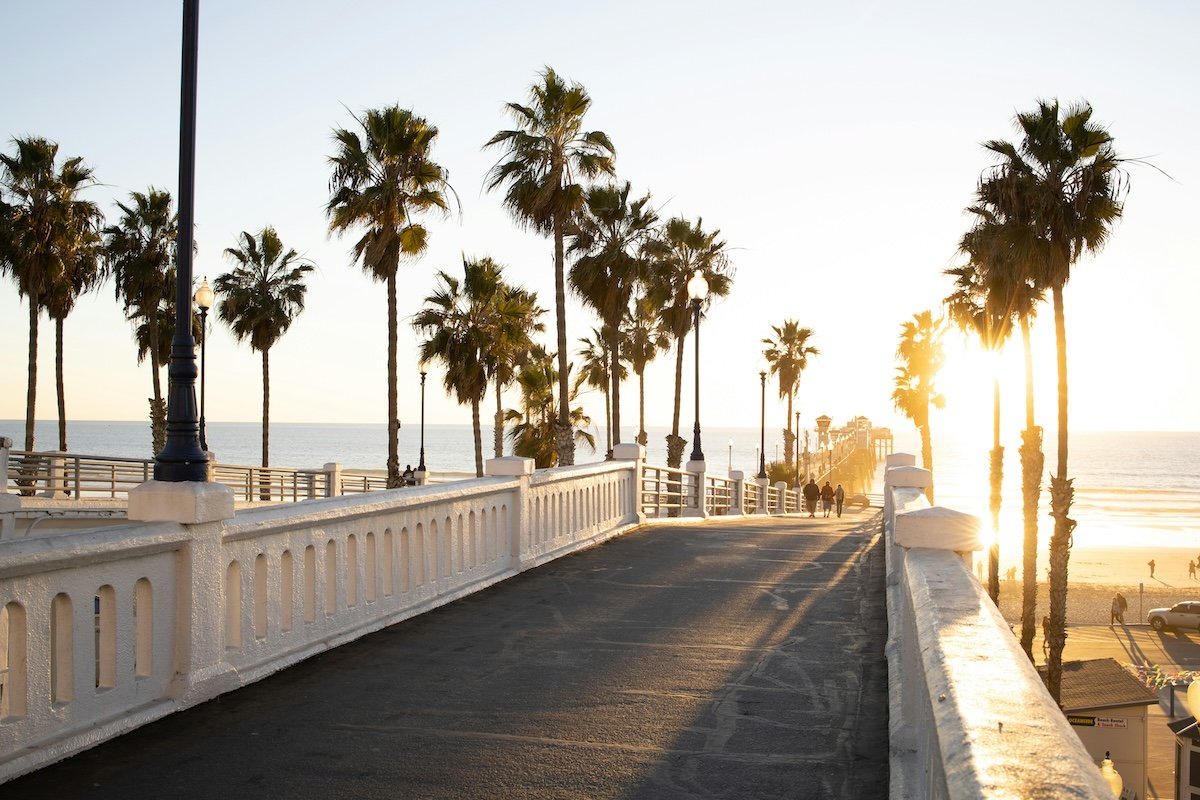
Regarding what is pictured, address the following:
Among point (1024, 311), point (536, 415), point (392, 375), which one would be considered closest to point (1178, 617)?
point (1024, 311)

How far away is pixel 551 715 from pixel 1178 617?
46.5 metres

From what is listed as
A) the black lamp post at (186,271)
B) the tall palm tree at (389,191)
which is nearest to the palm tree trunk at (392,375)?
the tall palm tree at (389,191)

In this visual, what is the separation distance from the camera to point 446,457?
611ft

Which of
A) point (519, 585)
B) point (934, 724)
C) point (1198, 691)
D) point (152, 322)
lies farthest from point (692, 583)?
point (152, 322)

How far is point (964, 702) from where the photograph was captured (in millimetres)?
2836

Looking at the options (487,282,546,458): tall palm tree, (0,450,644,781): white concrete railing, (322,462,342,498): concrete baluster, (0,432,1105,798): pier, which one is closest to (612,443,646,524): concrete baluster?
(0,450,644,781): white concrete railing

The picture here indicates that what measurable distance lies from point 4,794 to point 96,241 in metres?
42.0

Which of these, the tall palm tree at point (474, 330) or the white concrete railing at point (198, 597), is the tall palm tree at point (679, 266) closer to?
the tall palm tree at point (474, 330)

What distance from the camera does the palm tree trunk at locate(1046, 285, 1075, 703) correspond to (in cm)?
2697

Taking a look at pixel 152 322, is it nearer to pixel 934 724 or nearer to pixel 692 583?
pixel 692 583

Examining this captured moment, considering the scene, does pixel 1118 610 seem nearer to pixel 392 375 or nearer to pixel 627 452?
pixel 392 375

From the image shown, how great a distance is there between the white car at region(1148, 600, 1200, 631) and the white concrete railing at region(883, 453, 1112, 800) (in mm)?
44916

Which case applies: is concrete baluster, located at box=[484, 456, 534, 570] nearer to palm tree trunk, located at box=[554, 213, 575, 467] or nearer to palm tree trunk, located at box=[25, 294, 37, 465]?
palm tree trunk, located at box=[554, 213, 575, 467]

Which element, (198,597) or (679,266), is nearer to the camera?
(198,597)
